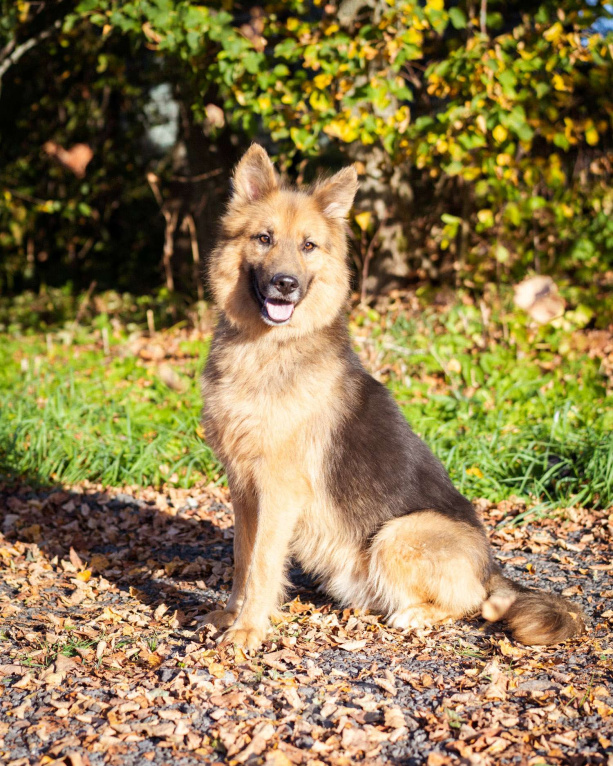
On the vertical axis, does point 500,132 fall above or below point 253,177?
above

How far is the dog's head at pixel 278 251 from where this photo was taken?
12.9ft

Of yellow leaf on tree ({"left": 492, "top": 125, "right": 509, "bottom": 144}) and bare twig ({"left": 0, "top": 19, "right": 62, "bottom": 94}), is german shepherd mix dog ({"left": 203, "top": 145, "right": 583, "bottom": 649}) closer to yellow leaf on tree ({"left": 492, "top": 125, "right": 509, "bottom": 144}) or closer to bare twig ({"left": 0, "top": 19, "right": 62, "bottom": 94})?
yellow leaf on tree ({"left": 492, "top": 125, "right": 509, "bottom": 144})

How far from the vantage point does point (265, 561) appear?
370 centimetres

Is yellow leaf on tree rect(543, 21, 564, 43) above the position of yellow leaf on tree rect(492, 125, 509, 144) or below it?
above

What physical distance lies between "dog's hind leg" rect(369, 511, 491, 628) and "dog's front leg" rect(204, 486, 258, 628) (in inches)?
26.6

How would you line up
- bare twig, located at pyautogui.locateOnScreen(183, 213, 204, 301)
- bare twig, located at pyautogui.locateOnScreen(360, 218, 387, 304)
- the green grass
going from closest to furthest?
1. the green grass
2. bare twig, located at pyautogui.locateOnScreen(360, 218, 387, 304)
3. bare twig, located at pyautogui.locateOnScreen(183, 213, 204, 301)

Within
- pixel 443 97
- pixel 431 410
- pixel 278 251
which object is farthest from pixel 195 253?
pixel 278 251

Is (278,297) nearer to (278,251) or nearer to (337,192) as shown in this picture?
(278,251)

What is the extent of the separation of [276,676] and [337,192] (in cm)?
255

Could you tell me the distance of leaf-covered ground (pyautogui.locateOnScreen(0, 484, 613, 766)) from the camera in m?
2.82

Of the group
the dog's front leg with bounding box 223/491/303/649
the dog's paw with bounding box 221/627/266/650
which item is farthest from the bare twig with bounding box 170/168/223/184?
the dog's paw with bounding box 221/627/266/650

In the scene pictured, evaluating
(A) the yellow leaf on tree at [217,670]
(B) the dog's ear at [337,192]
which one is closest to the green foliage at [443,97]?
(B) the dog's ear at [337,192]

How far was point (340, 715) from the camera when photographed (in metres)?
3.02

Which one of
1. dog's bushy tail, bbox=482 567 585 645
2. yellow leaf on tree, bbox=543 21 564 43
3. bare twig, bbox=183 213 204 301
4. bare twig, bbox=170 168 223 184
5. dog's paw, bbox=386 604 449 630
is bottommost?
dog's paw, bbox=386 604 449 630
